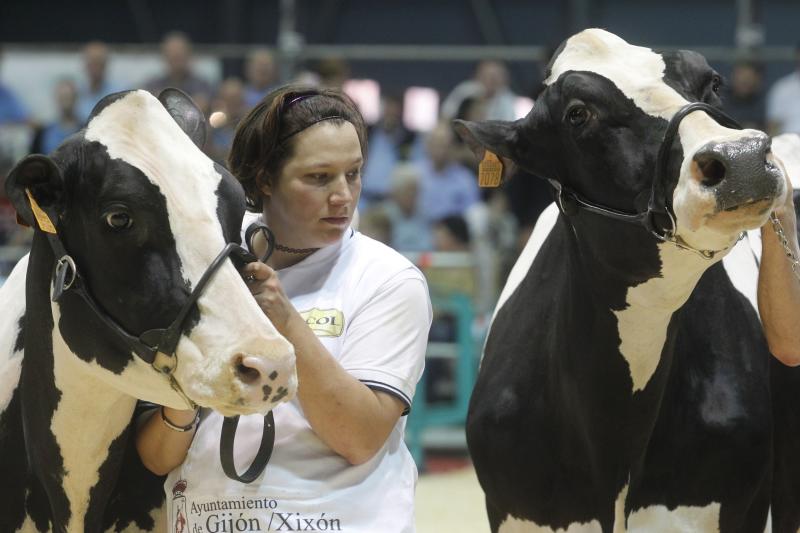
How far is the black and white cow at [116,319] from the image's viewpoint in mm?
2768

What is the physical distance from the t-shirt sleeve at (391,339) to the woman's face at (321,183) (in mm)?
198

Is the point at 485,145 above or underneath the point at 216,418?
above

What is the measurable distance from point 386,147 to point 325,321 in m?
8.37

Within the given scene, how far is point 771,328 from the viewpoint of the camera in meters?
3.67

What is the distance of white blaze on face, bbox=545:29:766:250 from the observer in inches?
121

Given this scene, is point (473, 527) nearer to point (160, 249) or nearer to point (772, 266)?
point (772, 266)

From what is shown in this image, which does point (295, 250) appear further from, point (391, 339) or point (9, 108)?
point (9, 108)

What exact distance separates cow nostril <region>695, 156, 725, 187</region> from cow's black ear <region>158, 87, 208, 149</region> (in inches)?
46.9

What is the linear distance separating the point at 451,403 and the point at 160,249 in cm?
676

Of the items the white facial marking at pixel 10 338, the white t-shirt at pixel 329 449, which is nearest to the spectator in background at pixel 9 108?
the white facial marking at pixel 10 338

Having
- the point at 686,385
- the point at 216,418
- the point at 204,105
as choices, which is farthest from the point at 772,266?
the point at 204,105

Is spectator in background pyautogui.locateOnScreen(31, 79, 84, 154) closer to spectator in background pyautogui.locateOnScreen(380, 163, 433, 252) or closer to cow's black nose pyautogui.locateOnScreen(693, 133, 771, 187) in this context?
spectator in background pyautogui.locateOnScreen(380, 163, 433, 252)

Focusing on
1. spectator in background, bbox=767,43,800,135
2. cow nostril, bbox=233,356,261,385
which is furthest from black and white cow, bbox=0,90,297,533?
spectator in background, bbox=767,43,800,135

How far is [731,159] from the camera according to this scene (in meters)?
2.98
